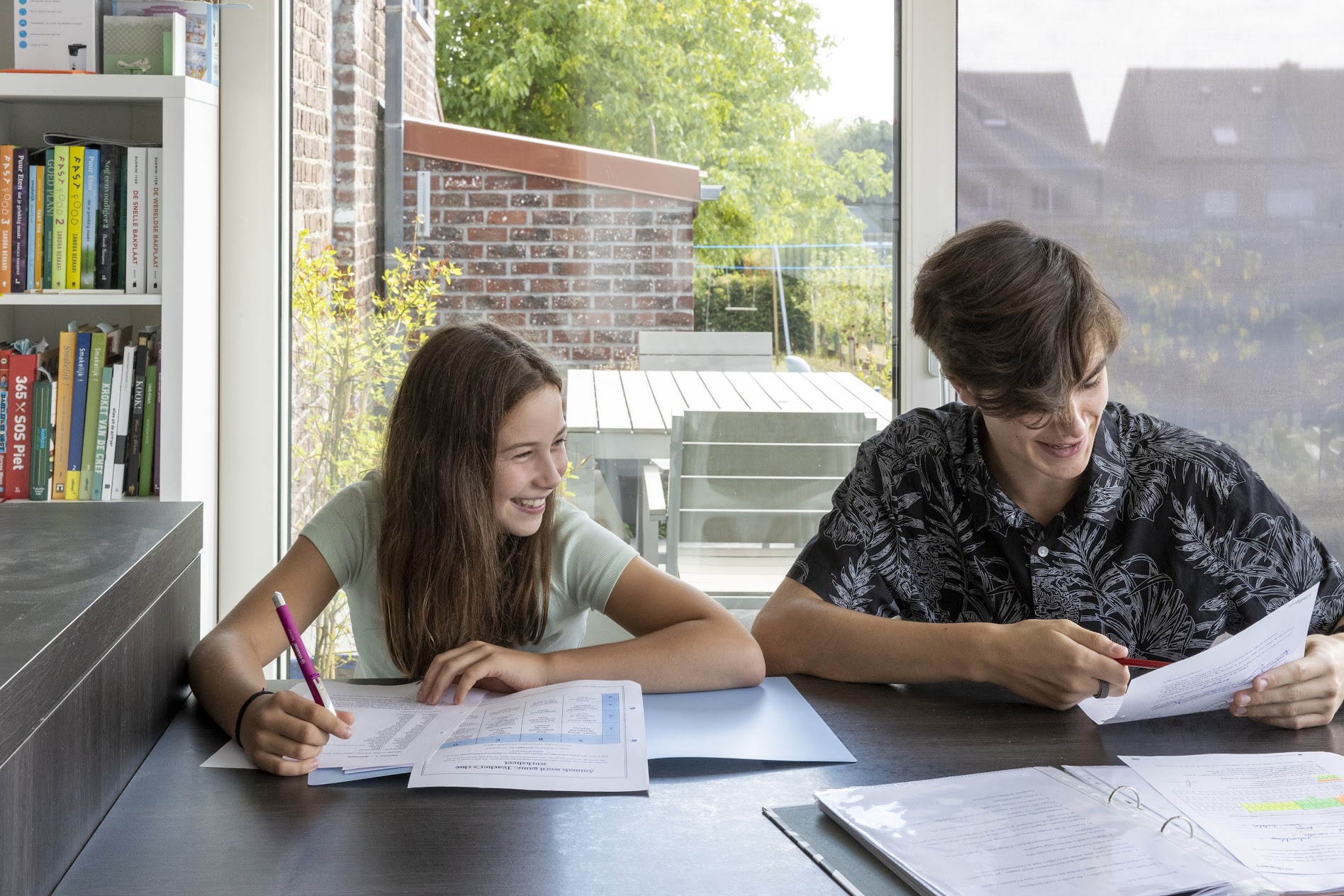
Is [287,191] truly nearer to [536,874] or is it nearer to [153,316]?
[153,316]

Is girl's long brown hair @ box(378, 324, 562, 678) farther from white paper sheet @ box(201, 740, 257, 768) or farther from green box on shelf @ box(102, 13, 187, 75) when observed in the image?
green box on shelf @ box(102, 13, 187, 75)

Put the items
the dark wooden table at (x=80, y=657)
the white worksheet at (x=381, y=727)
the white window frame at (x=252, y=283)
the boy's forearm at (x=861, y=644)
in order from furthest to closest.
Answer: the white window frame at (x=252, y=283)
the boy's forearm at (x=861, y=644)
the white worksheet at (x=381, y=727)
the dark wooden table at (x=80, y=657)

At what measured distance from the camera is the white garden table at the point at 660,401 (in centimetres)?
263

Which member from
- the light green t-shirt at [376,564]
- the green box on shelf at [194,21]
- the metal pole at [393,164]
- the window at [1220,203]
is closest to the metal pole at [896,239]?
the window at [1220,203]

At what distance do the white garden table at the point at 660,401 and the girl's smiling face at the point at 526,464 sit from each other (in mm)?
1072

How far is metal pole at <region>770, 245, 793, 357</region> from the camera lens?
261cm

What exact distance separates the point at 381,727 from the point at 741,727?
0.36 m

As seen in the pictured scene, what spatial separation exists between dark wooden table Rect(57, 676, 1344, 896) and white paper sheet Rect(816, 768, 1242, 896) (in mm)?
54

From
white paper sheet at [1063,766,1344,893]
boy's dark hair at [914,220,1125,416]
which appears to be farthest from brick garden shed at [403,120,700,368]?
white paper sheet at [1063,766,1344,893]

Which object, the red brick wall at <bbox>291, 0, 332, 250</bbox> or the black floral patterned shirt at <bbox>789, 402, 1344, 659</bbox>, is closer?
the black floral patterned shirt at <bbox>789, 402, 1344, 659</bbox>

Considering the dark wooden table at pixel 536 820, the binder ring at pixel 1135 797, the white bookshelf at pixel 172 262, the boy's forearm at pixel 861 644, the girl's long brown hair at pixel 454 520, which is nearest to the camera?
the dark wooden table at pixel 536 820

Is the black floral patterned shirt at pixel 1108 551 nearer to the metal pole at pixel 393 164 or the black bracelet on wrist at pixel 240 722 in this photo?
the black bracelet on wrist at pixel 240 722

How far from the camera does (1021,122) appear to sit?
2.55 meters

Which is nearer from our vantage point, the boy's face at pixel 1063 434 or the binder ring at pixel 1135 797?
the binder ring at pixel 1135 797
